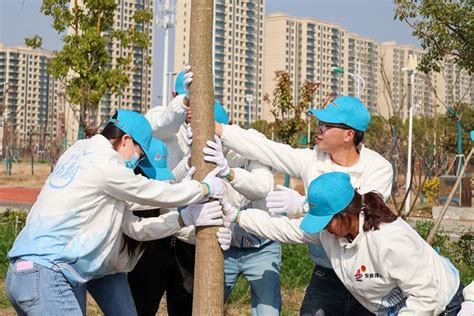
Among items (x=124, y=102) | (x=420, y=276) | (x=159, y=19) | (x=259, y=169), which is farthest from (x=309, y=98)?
(x=124, y=102)

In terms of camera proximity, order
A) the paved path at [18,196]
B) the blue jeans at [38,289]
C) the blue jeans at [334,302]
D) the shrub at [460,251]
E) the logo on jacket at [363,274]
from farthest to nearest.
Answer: the paved path at [18,196]
the shrub at [460,251]
the blue jeans at [334,302]
the logo on jacket at [363,274]
the blue jeans at [38,289]

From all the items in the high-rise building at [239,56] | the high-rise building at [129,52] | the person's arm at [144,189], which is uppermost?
the high-rise building at [239,56]

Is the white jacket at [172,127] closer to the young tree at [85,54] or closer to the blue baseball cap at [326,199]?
the blue baseball cap at [326,199]

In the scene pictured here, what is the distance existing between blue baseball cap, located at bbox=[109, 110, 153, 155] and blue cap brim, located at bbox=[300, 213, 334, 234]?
840 mm

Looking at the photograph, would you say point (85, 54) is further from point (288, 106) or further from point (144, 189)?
point (144, 189)

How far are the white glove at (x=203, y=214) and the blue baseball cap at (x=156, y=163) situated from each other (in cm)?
27

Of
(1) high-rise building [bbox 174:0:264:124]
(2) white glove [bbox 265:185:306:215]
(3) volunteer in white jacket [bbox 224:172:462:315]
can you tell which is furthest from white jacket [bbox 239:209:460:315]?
(1) high-rise building [bbox 174:0:264:124]

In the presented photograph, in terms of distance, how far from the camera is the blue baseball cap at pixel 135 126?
3.56 metres

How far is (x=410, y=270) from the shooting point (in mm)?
3361

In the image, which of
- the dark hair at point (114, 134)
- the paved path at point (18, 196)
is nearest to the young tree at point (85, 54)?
the paved path at point (18, 196)

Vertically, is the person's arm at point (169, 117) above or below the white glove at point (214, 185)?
above

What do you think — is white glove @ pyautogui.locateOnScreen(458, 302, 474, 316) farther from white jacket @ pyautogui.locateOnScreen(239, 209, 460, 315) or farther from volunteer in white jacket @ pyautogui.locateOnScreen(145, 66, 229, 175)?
volunteer in white jacket @ pyautogui.locateOnScreen(145, 66, 229, 175)

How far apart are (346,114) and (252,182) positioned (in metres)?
0.62

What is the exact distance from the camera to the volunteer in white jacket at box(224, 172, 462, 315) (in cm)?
337
